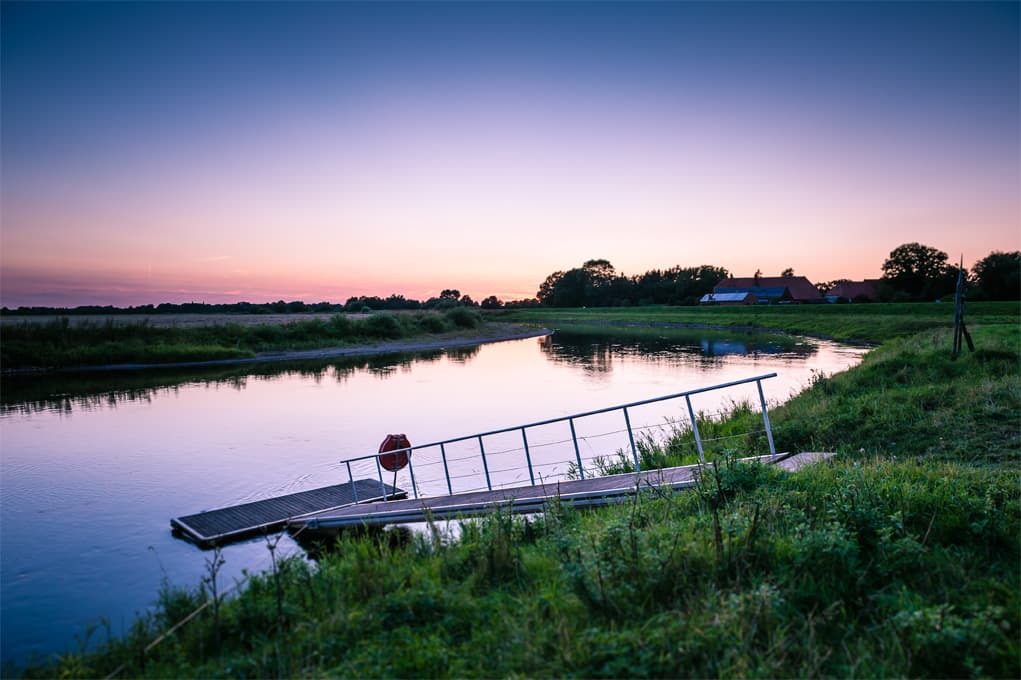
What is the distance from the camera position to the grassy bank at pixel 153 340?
34.6 metres

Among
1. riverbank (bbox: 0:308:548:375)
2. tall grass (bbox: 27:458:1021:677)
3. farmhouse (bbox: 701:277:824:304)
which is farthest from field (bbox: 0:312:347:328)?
farmhouse (bbox: 701:277:824:304)

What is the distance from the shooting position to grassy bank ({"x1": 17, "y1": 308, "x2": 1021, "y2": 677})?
136 inches

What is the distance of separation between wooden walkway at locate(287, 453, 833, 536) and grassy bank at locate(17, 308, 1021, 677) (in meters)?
0.85

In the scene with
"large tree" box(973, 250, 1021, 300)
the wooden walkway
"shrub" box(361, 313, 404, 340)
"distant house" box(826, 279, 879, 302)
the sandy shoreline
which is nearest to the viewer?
the wooden walkway

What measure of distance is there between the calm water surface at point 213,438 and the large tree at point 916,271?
49.1m

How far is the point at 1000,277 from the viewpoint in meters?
62.7

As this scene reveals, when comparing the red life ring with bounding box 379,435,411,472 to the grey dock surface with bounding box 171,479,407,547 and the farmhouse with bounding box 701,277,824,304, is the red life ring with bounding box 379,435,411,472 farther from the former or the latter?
the farmhouse with bounding box 701,277,824,304

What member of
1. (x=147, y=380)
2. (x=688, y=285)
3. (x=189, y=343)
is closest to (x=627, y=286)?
(x=688, y=285)

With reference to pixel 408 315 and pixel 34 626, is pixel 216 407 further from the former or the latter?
pixel 408 315

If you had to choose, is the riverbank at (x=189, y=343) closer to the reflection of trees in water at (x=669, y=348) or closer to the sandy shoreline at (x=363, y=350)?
the sandy shoreline at (x=363, y=350)

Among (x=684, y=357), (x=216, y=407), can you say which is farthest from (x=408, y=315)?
(x=216, y=407)

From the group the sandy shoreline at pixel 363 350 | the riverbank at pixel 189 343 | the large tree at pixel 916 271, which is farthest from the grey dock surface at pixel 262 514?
the large tree at pixel 916 271

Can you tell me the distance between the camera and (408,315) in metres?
62.4

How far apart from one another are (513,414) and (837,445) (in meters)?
11.6
